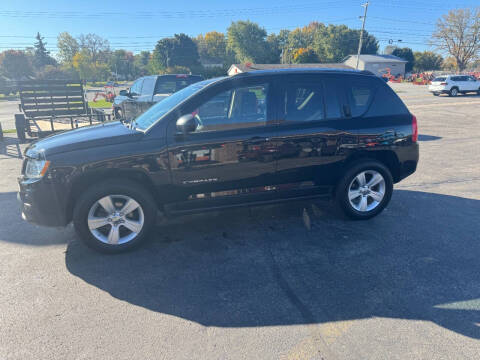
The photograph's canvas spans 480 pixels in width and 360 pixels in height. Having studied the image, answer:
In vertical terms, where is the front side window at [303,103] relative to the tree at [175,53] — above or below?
below

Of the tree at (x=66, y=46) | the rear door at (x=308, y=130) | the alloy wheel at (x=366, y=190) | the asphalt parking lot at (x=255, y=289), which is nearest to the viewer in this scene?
the asphalt parking lot at (x=255, y=289)

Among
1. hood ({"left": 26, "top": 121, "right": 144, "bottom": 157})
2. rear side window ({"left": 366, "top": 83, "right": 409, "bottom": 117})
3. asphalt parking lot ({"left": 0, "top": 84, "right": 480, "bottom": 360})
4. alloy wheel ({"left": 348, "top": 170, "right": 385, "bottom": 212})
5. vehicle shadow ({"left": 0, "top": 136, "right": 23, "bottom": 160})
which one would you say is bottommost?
vehicle shadow ({"left": 0, "top": 136, "right": 23, "bottom": 160})

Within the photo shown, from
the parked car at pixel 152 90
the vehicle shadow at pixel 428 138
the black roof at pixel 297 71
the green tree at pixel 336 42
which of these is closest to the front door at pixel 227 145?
the black roof at pixel 297 71

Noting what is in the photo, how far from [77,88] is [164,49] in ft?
303

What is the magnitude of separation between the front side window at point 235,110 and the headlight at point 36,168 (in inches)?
64.1

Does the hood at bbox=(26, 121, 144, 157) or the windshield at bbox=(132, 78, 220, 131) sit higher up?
the windshield at bbox=(132, 78, 220, 131)

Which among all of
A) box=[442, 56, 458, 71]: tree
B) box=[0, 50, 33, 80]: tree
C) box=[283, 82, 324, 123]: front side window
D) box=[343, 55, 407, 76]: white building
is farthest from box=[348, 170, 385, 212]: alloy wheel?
box=[0, 50, 33, 80]: tree

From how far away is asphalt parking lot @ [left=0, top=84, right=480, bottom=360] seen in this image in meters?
2.40

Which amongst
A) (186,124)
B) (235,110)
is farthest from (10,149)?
(235,110)

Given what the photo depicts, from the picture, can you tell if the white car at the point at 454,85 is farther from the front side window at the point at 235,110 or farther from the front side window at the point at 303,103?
the front side window at the point at 235,110

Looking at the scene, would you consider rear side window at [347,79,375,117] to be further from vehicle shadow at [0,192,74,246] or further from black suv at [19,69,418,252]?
vehicle shadow at [0,192,74,246]

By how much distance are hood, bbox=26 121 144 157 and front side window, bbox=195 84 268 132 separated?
2.46 ft

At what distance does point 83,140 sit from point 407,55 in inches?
3677

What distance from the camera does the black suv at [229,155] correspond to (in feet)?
11.4
